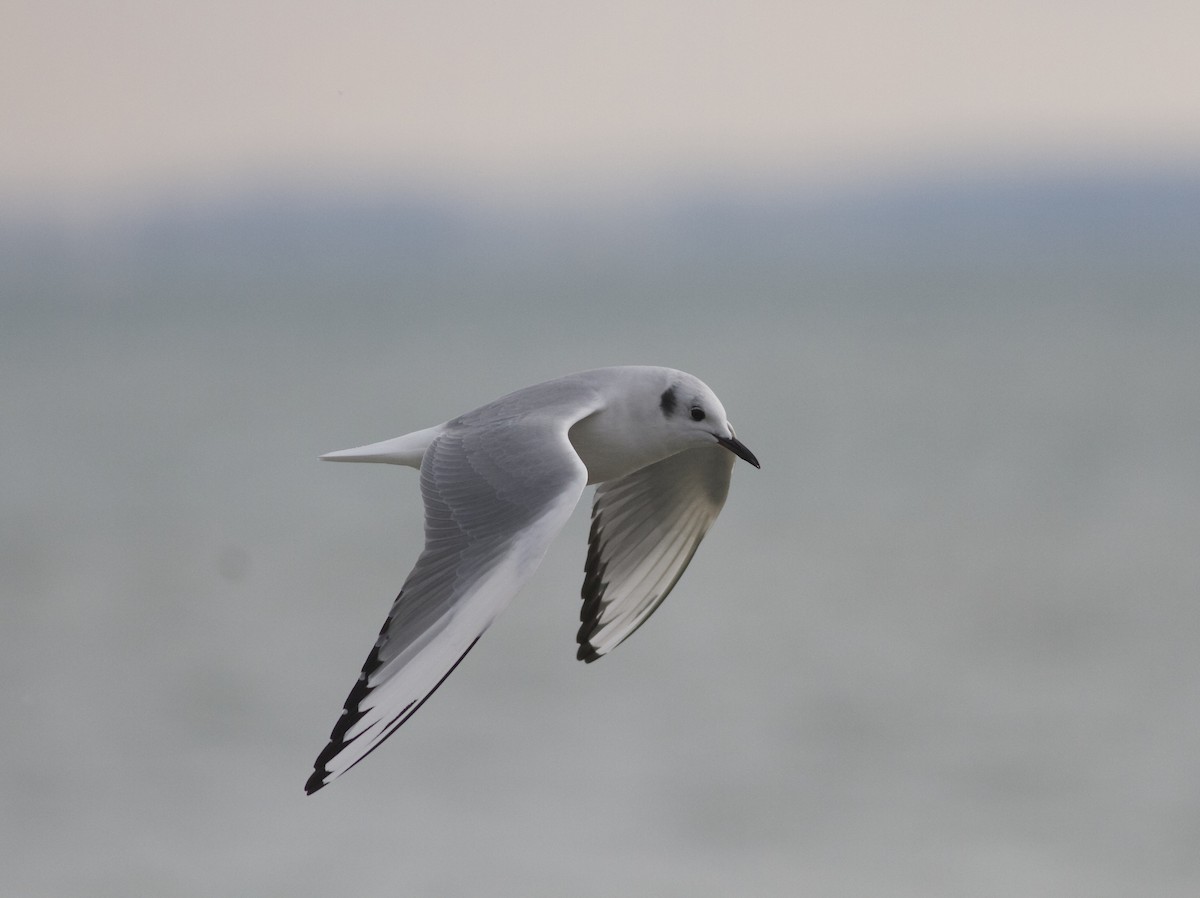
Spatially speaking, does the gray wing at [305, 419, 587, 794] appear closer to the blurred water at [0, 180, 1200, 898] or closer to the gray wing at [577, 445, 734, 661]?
the gray wing at [577, 445, 734, 661]

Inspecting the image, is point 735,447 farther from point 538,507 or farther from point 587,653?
point 587,653

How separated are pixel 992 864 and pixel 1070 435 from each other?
15.0m

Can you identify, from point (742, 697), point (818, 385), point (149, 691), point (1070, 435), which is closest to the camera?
point (742, 697)

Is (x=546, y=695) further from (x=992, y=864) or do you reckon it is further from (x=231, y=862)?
(x=992, y=864)

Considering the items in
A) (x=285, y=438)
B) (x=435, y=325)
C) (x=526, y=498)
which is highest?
(x=526, y=498)

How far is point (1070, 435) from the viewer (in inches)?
1088

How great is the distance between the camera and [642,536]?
530 cm

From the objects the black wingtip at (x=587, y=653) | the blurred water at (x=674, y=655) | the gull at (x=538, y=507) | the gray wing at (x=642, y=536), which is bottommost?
the blurred water at (x=674, y=655)

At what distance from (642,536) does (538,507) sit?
4.06ft

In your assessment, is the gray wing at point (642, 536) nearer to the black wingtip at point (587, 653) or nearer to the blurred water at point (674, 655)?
the black wingtip at point (587, 653)

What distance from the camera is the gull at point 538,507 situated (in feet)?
12.5

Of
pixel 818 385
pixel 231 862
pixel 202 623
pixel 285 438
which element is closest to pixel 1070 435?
pixel 818 385

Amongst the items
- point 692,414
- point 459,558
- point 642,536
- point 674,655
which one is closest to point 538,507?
point 459,558

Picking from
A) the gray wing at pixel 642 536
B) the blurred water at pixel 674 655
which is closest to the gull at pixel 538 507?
the gray wing at pixel 642 536
